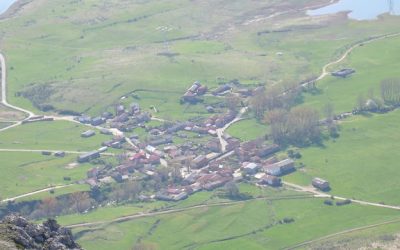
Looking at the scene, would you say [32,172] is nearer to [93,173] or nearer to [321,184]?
[93,173]

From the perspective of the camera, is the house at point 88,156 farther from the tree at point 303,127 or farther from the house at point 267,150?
the tree at point 303,127

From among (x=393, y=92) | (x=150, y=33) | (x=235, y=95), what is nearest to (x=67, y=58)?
(x=150, y=33)

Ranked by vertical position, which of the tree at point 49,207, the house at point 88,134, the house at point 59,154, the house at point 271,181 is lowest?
the house at point 271,181

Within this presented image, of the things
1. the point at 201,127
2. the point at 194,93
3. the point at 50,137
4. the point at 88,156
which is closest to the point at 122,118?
the point at 50,137

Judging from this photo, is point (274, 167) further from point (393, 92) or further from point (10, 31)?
point (10, 31)

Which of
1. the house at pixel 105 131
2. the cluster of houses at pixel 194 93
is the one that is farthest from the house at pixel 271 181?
the cluster of houses at pixel 194 93
